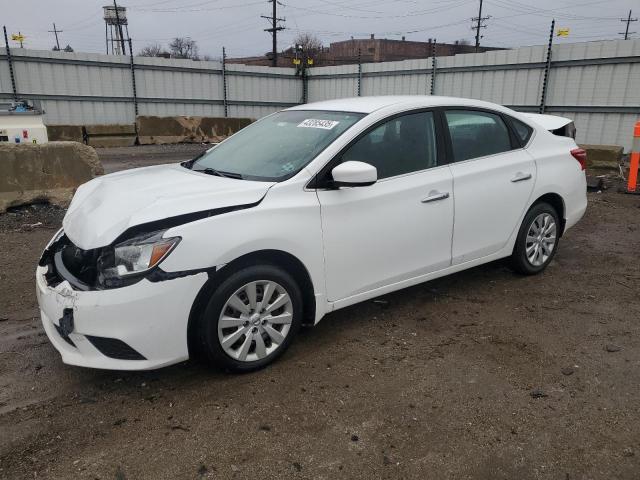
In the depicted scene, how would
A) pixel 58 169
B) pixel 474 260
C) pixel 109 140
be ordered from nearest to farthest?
pixel 474 260, pixel 58 169, pixel 109 140

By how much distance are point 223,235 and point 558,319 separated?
8.96ft

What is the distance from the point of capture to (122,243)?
2781mm

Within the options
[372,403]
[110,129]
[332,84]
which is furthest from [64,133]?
[372,403]

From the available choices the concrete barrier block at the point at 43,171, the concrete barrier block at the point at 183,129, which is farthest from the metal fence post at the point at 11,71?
the concrete barrier block at the point at 43,171

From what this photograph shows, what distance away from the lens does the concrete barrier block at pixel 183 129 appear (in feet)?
56.4

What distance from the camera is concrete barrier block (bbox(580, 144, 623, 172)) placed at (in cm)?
941

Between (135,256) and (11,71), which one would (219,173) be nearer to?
(135,256)

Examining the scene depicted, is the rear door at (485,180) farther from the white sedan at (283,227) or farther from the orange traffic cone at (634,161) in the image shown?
the orange traffic cone at (634,161)

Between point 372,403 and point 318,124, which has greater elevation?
point 318,124

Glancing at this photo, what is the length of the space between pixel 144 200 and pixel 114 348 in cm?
87

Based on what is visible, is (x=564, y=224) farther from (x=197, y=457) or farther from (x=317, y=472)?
(x=197, y=457)

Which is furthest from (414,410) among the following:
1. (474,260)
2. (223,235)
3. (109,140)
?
(109,140)

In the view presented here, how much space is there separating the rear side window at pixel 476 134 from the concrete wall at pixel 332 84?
926cm

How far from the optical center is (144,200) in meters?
3.08
